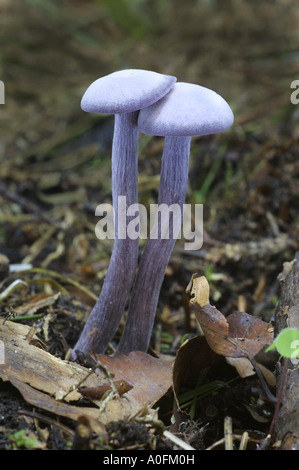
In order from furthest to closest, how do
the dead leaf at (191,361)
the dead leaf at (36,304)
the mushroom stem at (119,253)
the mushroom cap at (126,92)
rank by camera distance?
the dead leaf at (36,304) → the mushroom stem at (119,253) → the dead leaf at (191,361) → the mushroom cap at (126,92)

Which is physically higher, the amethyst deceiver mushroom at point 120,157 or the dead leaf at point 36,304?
the amethyst deceiver mushroom at point 120,157

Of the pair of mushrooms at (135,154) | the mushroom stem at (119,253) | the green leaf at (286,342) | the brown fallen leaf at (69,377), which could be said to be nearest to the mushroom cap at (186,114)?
the pair of mushrooms at (135,154)

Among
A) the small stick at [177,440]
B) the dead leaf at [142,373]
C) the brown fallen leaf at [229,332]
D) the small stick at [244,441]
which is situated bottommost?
the small stick at [244,441]

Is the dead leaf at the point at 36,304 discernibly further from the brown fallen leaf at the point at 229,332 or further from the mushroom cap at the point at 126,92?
the mushroom cap at the point at 126,92

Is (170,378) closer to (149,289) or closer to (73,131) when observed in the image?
(149,289)

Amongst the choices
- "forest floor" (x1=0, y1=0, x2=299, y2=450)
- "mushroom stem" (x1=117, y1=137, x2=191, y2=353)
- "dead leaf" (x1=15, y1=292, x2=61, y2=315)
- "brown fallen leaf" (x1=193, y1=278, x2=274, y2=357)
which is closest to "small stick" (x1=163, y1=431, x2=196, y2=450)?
"forest floor" (x1=0, y1=0, x2=299, y2=450)

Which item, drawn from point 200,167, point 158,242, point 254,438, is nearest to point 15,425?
point 254,438

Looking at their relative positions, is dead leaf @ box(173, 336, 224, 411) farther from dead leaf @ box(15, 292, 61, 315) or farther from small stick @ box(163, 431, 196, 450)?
dead leaf @ box(15, 292, 61, 315)
